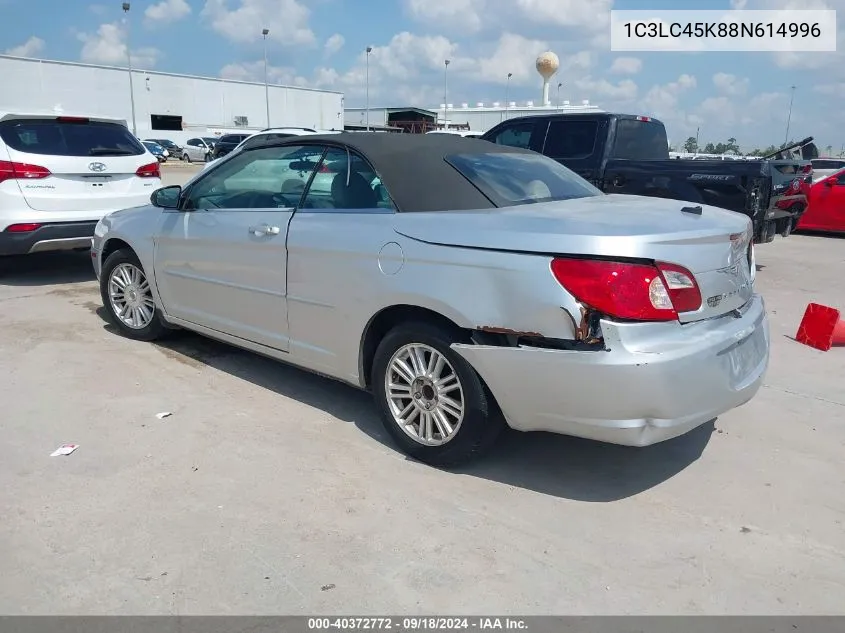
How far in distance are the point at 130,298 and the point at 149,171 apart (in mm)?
2883

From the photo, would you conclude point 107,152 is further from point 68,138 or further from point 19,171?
point 19,171

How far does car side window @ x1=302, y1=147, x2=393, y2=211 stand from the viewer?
3.72 m

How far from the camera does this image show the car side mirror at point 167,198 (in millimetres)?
4877

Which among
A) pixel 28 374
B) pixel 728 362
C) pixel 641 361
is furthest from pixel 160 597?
pixel 28 374

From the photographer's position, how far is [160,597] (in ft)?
8.20

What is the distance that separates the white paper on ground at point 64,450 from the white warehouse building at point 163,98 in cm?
5017

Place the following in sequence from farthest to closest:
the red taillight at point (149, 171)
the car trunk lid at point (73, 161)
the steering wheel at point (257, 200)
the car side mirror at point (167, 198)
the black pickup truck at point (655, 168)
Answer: the red taillight at point (149, 171) → the black pickup truck at point (655, 168) → the car trunk lid at point (73, 161) → the car side mirror at point (167, 198) → the steering wheel at point (257, 200)

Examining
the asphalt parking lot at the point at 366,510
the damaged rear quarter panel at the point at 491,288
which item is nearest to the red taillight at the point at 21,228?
the asphalt parking lot at the point at 366,510

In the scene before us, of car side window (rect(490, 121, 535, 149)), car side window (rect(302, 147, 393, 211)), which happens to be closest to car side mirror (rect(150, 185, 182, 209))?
car side window (rect(302, 147, 393, 211))

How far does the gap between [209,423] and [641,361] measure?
8.05 ft

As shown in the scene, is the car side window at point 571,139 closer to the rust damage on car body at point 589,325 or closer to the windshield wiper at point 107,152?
the windshield wiper at point 107,152

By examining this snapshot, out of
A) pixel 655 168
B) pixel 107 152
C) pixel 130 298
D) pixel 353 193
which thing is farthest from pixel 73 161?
pixel 655 168

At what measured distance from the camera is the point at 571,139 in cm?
902
